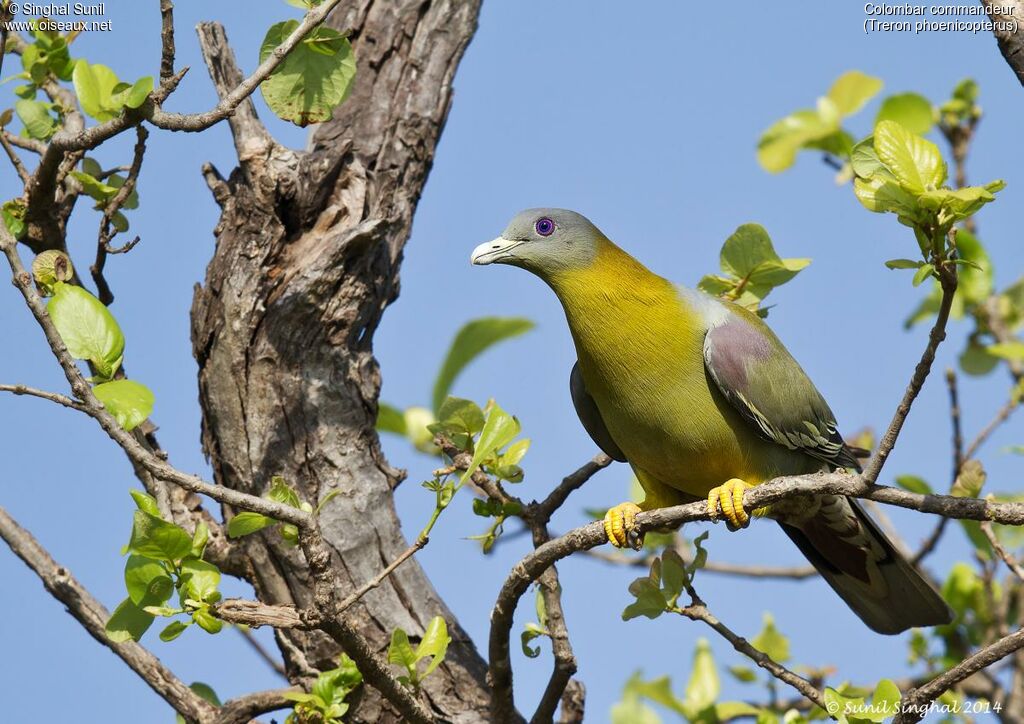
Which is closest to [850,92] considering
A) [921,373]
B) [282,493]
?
[921,373]

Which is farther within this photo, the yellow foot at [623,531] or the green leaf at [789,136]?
the green leaf at [789,136]

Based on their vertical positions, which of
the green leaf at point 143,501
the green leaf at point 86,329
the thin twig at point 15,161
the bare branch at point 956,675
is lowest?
the bare branch at point 956,675

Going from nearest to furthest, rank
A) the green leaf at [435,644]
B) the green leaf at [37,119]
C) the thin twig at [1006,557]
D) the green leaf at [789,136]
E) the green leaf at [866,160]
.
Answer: the green leaf at [866,160], the green leaf at [435,644], the thin twig at [1006,557], the green leaf at [37,119], the green leaf at [789,136]

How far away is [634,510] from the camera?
4.93 meters

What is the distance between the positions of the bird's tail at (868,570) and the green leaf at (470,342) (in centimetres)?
166

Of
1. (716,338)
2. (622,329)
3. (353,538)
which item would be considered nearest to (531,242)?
(622,329)

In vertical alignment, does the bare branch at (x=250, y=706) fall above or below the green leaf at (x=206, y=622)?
below

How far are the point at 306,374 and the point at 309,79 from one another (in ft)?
4.53

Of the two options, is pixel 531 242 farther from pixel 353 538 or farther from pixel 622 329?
pixel 353 538

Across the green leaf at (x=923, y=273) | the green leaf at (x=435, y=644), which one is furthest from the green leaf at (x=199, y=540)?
the green leaf at (x=923, y=273)

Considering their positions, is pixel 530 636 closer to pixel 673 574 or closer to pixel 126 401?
pixel 673 574

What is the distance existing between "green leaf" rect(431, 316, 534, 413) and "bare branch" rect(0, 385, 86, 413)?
2.40 meters

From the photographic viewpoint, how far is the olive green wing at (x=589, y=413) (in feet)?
17.3

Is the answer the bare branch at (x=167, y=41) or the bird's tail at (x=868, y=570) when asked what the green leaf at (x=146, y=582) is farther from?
the bird's tail at (x=868, y=570)
